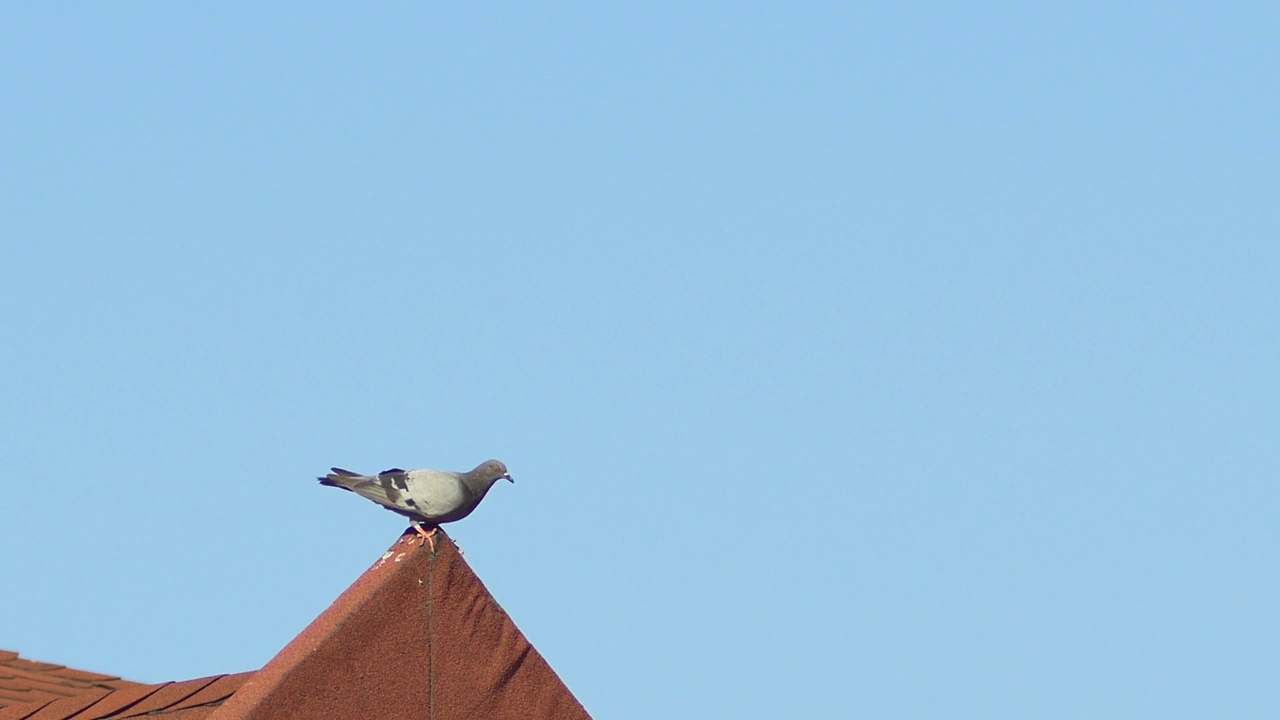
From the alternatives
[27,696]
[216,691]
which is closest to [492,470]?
[216,691]

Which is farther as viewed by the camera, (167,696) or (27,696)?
(27,696)

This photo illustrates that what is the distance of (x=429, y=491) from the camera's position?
943 centimetres

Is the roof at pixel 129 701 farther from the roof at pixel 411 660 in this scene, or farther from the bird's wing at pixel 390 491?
the bird's wing at pixel 390 491

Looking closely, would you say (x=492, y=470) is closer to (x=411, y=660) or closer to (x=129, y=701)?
(x=411, y=660)

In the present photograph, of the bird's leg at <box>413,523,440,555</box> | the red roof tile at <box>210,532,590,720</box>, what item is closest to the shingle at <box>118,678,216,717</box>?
the red roof tile at <box>210,532,590,720</box>

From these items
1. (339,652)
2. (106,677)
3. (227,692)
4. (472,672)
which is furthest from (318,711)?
(106,677)

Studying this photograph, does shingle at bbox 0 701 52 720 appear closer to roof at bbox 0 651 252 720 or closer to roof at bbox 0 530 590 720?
roof at bbox 0 651 252 720

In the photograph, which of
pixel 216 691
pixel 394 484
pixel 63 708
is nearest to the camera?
pixel 394 484

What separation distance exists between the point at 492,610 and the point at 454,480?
0.71m

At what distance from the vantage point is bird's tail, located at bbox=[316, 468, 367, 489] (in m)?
9.70

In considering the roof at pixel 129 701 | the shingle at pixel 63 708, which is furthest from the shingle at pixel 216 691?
the shingle at pixel 63 708

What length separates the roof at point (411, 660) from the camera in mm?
9008

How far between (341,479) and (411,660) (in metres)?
1.04

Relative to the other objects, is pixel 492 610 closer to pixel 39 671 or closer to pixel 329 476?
pixel 329 476
